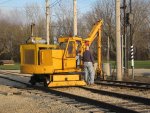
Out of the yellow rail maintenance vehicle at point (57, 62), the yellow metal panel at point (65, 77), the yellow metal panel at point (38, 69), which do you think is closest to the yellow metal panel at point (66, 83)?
the yellow rail maintenance vehicle at point (57, 62)

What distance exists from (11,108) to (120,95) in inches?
172

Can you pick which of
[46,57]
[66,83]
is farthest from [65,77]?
[46,57]

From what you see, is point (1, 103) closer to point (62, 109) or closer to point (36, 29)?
point (62, 109)

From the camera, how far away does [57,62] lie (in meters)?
21.8

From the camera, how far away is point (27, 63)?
23078mm

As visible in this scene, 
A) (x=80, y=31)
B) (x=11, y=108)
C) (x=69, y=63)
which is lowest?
(x=11, y=108)

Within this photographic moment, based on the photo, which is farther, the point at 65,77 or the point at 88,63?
the point at 88,63

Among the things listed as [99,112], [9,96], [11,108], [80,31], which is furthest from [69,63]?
[80,31]

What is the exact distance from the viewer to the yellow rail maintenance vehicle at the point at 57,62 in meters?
21.5

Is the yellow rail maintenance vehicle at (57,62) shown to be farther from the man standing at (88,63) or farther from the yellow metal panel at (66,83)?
the man standing at (88,63)

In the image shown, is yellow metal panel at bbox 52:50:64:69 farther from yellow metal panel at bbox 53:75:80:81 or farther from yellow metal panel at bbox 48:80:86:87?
yellow metal panel at bbox 48:80:86:87

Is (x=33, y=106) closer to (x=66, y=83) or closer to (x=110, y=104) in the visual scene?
(x=110, y=104)

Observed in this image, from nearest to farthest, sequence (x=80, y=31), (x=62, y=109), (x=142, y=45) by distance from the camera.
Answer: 1. (x=62, y=109)
2. (x=80, y=31)
3. (x=142, y=45)

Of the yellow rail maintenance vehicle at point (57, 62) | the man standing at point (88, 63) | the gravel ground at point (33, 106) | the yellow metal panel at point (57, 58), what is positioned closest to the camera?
the gravel ground at point (33, 106)
